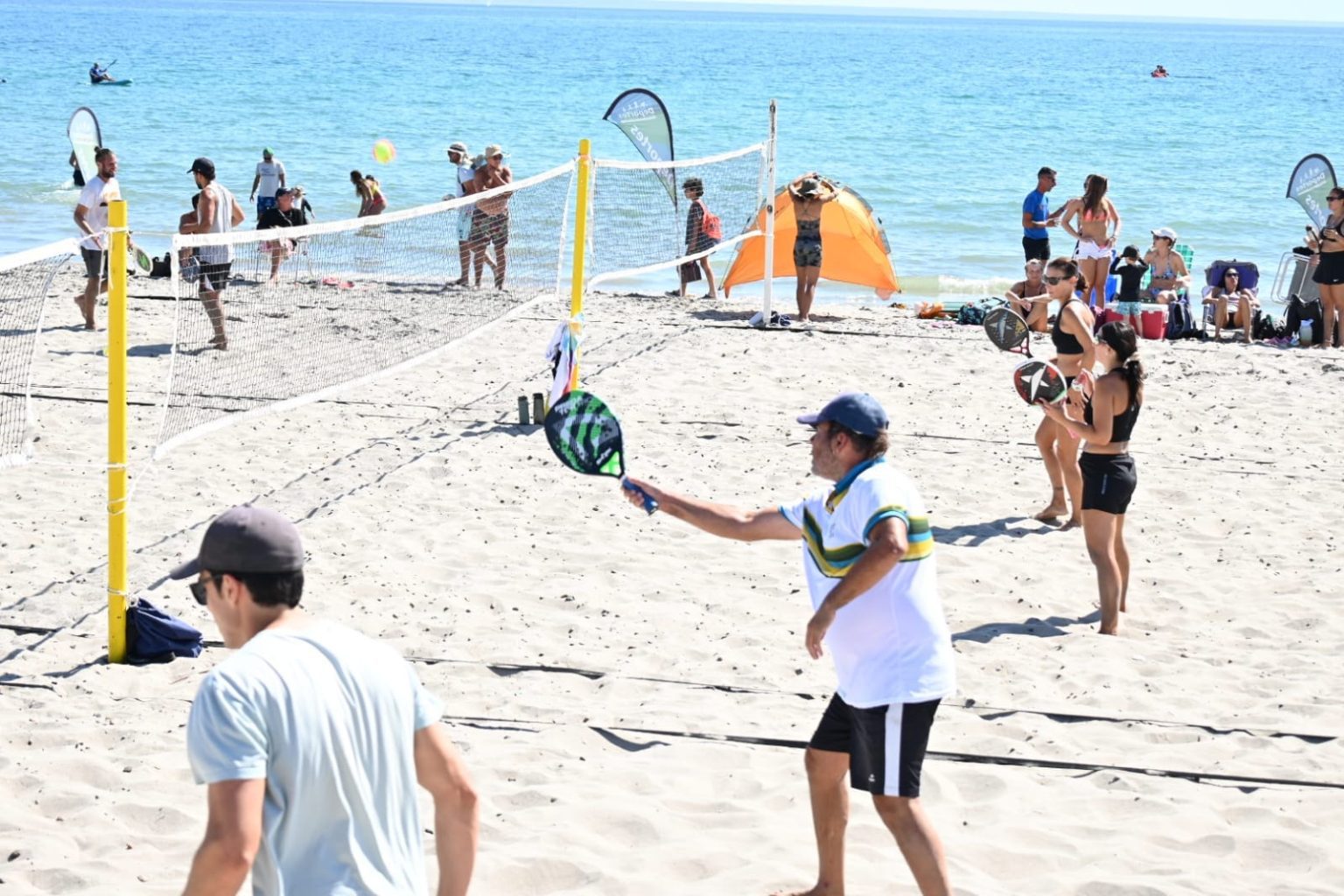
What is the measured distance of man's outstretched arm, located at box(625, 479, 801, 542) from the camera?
167 inches

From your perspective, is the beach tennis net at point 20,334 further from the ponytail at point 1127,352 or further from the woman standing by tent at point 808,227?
the woman standing by tent at point 808,227

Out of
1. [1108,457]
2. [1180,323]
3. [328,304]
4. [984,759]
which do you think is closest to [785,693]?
[984,759]

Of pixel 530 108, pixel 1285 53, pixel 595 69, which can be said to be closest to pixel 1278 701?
pixel 530 108

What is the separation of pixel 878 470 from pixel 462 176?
41.8 ft

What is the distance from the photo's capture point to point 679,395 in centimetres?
1093

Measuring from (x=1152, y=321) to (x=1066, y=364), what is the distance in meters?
6.34

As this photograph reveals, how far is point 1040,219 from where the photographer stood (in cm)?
1628

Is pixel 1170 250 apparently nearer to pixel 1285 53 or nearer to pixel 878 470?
pixel 878 470

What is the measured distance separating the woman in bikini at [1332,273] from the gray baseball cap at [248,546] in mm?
12761

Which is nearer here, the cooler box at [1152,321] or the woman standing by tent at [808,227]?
the cooler box at [1152,321]

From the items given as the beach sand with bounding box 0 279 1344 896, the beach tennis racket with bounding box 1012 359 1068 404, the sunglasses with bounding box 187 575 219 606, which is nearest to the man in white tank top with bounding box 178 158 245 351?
the beach sand with bounding box 0 279 1344 896

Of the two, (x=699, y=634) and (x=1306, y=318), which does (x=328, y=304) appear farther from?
(x=1306, y=318)

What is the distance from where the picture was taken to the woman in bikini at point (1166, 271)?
1460 cm

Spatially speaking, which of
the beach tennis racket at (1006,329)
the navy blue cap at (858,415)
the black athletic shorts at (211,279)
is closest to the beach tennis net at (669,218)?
the black athletic shorts at (211,279)
